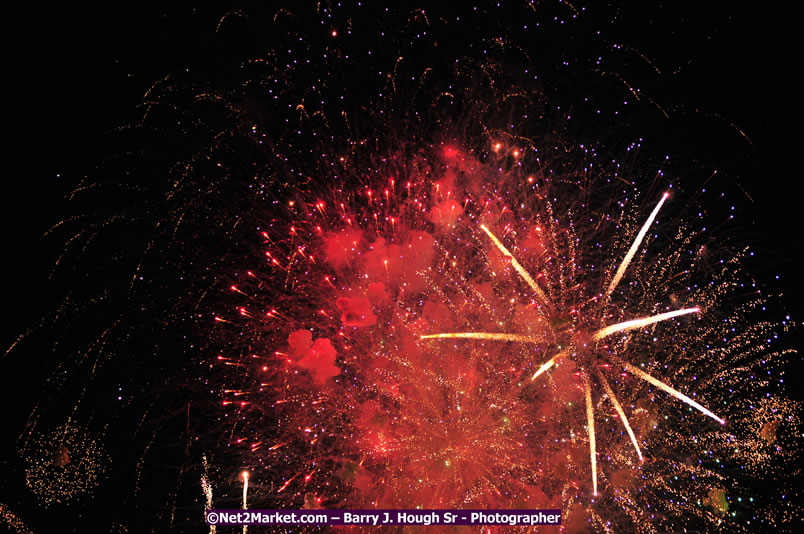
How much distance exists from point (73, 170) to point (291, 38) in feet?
7.17

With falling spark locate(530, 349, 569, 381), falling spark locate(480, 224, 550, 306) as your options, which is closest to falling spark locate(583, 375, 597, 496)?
falling spark locate(530, 349, 569, 381)

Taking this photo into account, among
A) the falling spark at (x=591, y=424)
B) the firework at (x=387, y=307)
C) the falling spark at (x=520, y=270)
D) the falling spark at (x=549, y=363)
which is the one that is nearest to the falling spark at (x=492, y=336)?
the firework at (x=387, y=307)

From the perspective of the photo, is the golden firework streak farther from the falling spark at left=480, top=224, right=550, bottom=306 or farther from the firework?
the falling spark at left=480, top=224, right=550, bottom=306

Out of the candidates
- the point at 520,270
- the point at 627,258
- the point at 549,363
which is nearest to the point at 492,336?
the point at 549,363

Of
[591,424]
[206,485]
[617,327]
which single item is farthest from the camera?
[206,485]

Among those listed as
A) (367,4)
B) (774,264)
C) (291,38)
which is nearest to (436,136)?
(367,4)

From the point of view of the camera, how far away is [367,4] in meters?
3.52

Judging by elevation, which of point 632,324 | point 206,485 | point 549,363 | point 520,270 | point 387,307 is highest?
point 520,270

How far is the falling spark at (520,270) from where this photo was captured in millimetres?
3428

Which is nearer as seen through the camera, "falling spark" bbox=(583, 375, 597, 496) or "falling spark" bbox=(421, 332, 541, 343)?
"falling spark" bbox=(583, 375, 597, 496)

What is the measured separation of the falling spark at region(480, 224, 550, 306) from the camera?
343 centimetres

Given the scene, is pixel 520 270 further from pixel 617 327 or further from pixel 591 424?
pixel 591 424

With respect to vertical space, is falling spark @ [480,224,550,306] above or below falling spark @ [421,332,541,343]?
above

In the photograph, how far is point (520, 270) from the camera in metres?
3.41
